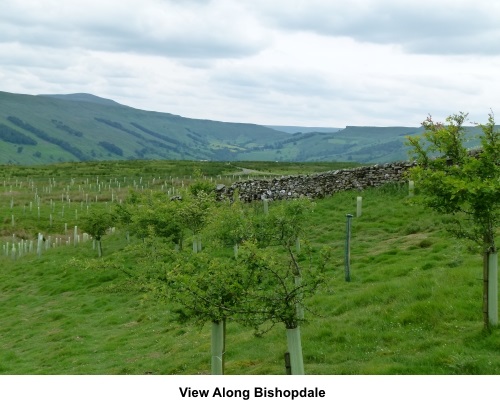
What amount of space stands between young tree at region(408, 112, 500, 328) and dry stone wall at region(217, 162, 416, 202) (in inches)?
862

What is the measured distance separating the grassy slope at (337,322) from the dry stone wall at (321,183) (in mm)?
2851

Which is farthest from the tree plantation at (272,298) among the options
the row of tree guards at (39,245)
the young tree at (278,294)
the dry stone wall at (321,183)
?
the row of tree guards at (39,245)

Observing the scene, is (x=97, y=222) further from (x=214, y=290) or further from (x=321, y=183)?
(x=214, y=290)

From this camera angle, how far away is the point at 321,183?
40.8m

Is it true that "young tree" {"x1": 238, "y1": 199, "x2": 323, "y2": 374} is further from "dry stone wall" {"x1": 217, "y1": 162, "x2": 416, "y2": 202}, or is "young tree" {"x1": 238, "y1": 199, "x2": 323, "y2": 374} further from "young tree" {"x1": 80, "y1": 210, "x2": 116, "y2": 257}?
"young tree" {"x1": 80, "y1": 210, "x2": 116, "y2": 257}

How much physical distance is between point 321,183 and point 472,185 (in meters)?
27.8

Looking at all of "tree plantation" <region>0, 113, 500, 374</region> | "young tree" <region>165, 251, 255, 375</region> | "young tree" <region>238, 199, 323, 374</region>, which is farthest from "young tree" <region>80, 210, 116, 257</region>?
"young tree" <region>238, 199, 323, 374</region>

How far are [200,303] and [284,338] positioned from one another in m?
6.24

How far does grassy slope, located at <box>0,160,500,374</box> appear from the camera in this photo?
13.8 m

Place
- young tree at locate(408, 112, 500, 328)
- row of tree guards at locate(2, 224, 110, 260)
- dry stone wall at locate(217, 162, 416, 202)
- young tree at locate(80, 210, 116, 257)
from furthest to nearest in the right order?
1. row of tree guards at locate(2, 224, 110, 260)
2. young tree at locate(80, 210, 116, 257)
3. dry stone wall at locate(217, 162, 416, 202)
4. young tree at locate(408, 112, 500, 328)

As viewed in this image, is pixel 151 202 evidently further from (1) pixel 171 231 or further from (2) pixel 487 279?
(2) pixel 487 279

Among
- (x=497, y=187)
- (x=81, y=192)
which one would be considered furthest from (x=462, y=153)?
(x=81, y=192)

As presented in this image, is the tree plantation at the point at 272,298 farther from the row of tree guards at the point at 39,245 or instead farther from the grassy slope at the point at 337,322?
the row of tree guards at the point at 39,245

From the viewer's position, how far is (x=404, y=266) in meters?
21.1
